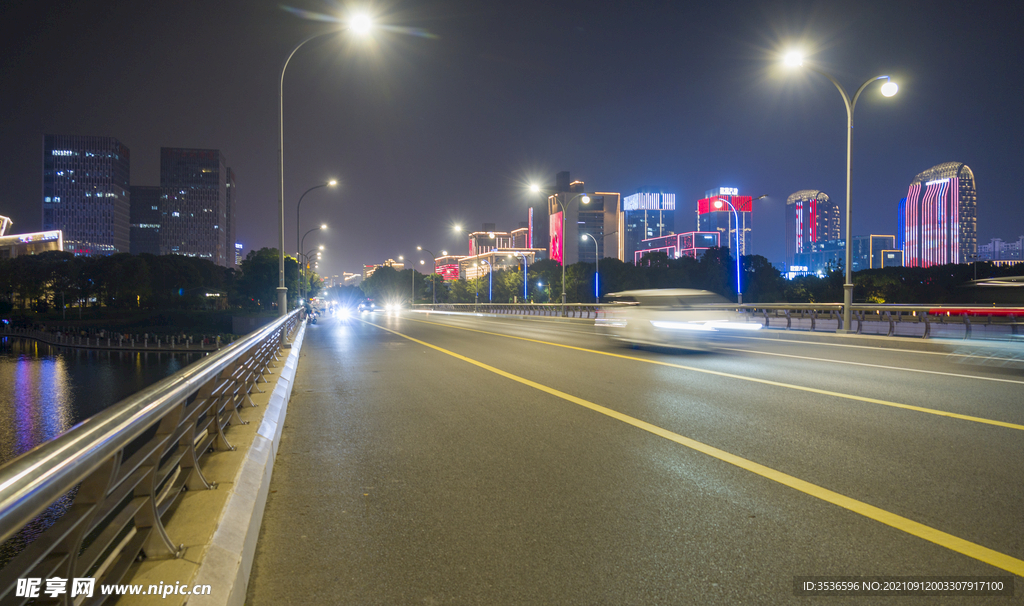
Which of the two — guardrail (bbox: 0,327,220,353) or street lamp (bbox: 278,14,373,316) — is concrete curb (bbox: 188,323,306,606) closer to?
street lamp (bbox: 278,14,373,316)

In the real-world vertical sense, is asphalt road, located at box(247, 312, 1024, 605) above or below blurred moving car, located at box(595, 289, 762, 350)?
below

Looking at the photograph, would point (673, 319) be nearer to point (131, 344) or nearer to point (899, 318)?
point (899, 318)

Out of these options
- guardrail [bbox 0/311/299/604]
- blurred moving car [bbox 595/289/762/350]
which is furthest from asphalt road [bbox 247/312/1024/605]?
blurred moving car [bbox 595/289/762/350]

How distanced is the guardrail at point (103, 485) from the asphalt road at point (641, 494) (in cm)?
74

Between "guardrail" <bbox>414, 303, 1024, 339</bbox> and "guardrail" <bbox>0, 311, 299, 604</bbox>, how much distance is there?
53.9 feet

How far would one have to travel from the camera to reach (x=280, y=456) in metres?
6.15

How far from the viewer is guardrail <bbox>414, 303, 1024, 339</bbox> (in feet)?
73.7

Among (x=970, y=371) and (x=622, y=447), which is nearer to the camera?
(x=622, y=447)

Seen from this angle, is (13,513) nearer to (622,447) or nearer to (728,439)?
(622,447)

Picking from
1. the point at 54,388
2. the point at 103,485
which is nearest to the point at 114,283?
the point at 54,388

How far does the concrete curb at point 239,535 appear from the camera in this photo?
2795 mm

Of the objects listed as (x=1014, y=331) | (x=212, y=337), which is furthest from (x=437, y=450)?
(x=212, y=337)

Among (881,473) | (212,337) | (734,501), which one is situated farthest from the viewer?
(212,337)

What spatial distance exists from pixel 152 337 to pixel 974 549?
100228 millimetres
